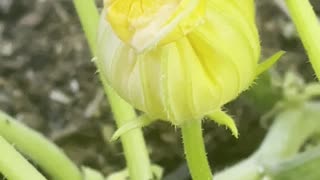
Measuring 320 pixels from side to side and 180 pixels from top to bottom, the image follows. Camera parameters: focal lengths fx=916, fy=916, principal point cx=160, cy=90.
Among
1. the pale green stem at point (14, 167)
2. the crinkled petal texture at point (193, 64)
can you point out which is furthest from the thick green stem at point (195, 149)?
the pale green stem at point (14, 167)

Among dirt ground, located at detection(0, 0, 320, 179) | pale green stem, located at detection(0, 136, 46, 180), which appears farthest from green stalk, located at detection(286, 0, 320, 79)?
dirt ground, located at detection(0, 0, 320, 179)

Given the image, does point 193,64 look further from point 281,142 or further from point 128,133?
point 281,142

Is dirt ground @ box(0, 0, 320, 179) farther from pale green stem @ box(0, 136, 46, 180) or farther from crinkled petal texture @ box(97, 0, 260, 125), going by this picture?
crinkled petal texture @ box(97, 0, 260, 125)

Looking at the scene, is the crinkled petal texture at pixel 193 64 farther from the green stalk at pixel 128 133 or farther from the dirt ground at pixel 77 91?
the dirt ground at pixel 77 91

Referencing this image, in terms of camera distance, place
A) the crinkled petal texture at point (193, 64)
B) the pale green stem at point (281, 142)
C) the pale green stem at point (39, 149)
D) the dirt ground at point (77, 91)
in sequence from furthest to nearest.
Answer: the dirt ground at point (77, 91) → the pale green stem at point (281, 142) → the pale green stem at point (39, 149) → the crinkled petal texture at point (193, 64)

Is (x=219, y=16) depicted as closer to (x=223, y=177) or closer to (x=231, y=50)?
(x=231, y=50)

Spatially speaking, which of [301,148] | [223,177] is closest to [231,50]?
[223,177]

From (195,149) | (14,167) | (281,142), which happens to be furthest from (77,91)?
(195,149)

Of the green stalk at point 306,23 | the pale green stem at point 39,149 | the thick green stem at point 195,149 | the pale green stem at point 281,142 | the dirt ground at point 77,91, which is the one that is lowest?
the dirt ground at point 77,91
